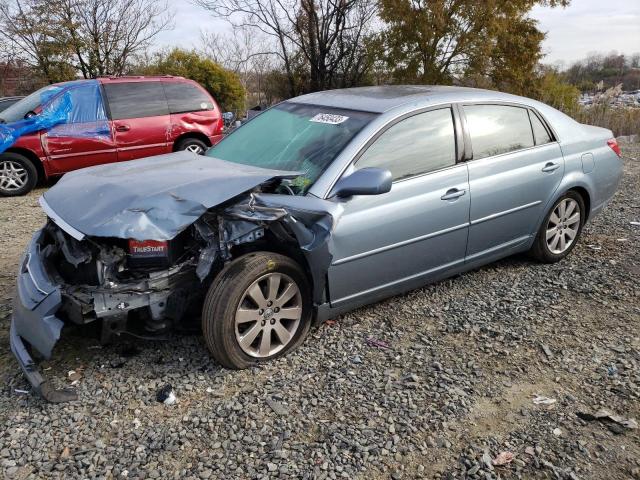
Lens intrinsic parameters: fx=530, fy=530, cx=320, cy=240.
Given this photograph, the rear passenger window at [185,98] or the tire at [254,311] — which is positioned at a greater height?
the rear passenger window at [185,98]

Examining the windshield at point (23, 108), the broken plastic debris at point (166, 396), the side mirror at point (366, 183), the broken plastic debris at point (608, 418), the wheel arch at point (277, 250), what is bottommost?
the broken plastic debris at point (608, 418)

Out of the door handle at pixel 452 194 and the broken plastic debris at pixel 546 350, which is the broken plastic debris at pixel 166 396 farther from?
the broken plastic debris at pixel 546 350

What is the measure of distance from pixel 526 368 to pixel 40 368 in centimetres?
291

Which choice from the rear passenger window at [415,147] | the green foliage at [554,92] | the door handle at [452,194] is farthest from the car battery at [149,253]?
the green foliage at [554,92]

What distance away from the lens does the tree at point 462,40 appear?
15.4m

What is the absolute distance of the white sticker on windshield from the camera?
12.1ft

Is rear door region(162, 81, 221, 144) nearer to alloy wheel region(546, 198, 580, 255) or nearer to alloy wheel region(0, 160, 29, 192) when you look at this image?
alloy wheel region(0, 160, 29, 192)

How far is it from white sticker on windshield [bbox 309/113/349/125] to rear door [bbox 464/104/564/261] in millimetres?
983

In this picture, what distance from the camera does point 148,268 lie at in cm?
297

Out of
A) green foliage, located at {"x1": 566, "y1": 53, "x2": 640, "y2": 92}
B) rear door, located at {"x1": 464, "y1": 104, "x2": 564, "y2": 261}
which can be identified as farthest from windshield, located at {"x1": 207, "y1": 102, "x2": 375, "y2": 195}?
green foliage, located at {"x1": 566, "y1": 53, "x2": 640, "y2": 92}

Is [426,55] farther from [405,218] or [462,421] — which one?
[462,421]

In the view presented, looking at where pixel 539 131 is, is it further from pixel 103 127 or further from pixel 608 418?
pixel 103 127

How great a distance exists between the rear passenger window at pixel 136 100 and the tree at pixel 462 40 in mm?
9357

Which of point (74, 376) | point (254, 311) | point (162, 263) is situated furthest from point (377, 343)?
point (74, 376)
